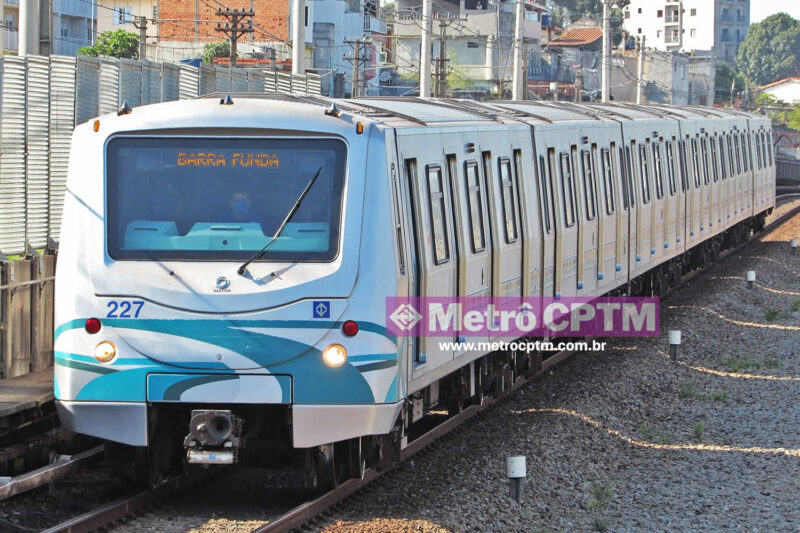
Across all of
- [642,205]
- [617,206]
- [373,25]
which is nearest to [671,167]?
[642,205]

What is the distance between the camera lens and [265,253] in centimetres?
816

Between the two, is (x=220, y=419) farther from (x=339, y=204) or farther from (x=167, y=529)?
(x=339, y=204)

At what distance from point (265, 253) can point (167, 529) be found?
1784 mm

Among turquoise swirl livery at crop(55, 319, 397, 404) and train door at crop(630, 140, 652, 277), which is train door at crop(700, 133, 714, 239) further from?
turquoise swirl livery at crop(55, 319, 397, 404)

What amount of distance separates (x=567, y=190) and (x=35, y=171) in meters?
5.36

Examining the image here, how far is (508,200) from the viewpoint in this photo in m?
11.5

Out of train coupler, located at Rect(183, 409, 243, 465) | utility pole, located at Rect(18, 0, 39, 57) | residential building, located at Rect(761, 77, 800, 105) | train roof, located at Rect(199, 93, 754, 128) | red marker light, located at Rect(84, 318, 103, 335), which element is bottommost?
train coupler, located at Rect(183, 409, 243, 465)

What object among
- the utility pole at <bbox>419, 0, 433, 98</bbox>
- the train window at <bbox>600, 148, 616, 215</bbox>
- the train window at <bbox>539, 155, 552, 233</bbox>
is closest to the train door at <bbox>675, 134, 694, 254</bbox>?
the train window at <bbox>600, 148, 616, 215</bbox>

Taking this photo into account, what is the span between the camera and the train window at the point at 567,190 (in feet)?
44.5

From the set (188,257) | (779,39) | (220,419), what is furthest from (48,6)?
(779,39)

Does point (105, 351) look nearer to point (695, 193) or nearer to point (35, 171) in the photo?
point (35, 171)

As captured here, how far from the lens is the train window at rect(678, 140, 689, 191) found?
68.7 ft

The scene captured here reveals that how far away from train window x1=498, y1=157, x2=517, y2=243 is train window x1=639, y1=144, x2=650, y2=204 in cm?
665

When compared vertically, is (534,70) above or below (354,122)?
above
